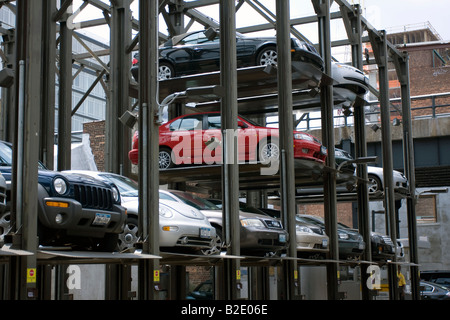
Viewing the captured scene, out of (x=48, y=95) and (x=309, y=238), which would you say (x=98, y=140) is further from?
(x=48, y=95)

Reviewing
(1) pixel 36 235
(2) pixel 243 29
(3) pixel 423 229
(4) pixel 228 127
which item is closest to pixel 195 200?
(4) pixel 228 127

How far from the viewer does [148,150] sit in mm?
10133

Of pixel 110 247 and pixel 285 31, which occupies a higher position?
pixel 285 31

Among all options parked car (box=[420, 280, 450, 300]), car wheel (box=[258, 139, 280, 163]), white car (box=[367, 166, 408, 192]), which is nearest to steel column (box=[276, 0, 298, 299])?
car wheel (box=[258, 139, 280, 163])

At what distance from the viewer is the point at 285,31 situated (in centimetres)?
1452

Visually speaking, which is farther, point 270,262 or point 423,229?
point 423,229

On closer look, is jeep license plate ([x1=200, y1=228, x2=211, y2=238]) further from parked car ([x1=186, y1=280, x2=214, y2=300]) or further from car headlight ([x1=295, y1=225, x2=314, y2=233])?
parked car ([x1=186, y1=280, x2=214, y2=300])

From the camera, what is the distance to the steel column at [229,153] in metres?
11.7

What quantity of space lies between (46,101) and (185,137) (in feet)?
11.4

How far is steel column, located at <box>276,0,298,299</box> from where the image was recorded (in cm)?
1389

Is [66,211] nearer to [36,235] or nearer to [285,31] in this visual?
[36,235]

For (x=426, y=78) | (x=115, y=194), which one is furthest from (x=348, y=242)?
(x=426, y=78)

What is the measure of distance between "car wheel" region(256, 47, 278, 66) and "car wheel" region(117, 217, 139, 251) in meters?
6.09
